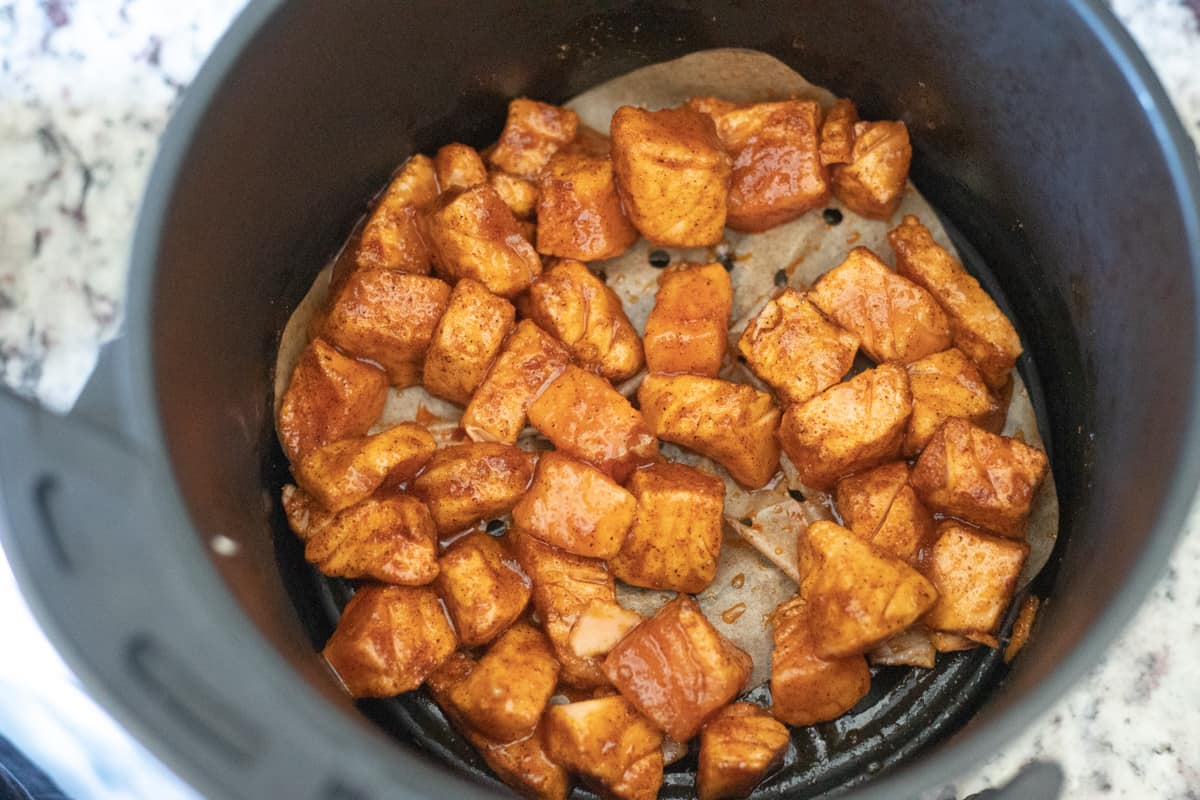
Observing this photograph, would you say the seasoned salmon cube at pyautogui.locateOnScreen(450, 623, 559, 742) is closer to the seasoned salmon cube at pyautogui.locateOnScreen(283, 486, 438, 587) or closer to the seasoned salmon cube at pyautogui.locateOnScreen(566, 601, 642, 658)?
the seasoned salmon cube at pyautogui.locateOnScreen(566, 601, 642, 658)

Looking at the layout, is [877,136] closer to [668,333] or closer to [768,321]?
[768,321]

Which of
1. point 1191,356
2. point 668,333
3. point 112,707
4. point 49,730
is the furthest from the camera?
point 668,333

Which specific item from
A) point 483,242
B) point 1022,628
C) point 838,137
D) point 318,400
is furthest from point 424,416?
point 1022,628

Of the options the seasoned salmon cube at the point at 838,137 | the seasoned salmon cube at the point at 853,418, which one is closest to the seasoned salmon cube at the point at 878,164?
the seasoned salmon cube at the point at 838,137

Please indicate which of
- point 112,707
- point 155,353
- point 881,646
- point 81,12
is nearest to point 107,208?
point 81,12

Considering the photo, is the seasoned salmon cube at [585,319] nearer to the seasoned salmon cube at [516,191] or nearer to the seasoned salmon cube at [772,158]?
the seasoned salmon cube at [516,191]
